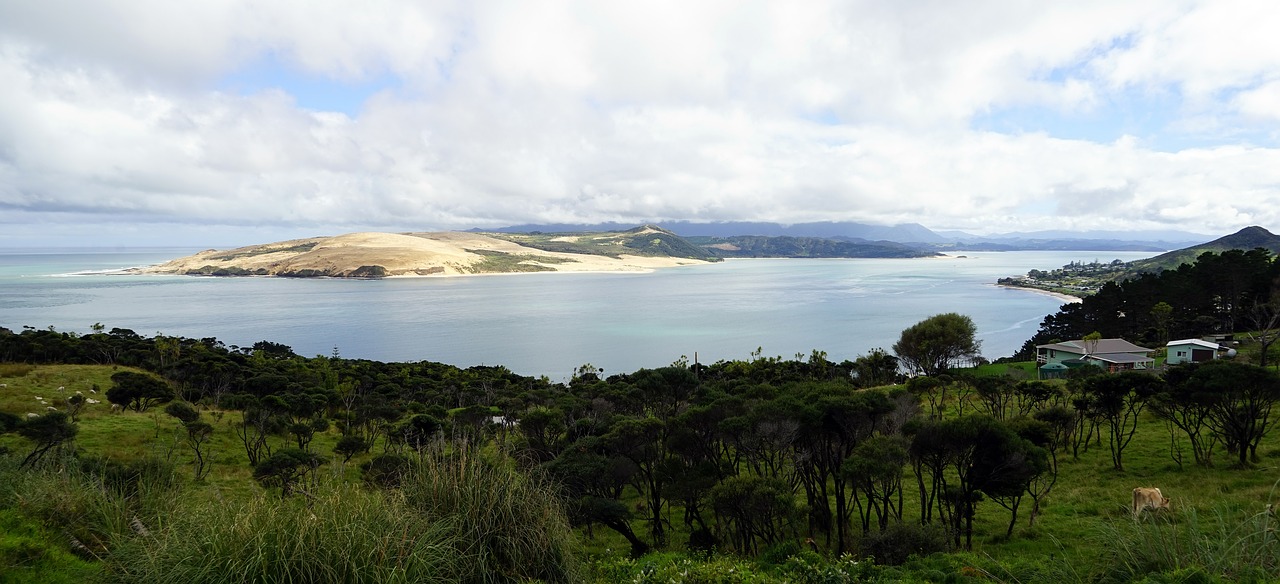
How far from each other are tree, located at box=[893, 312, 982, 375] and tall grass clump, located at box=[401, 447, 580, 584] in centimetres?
3940

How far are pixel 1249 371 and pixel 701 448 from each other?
12.6 m

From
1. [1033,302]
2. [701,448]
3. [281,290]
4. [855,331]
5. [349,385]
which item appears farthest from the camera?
[281,290]

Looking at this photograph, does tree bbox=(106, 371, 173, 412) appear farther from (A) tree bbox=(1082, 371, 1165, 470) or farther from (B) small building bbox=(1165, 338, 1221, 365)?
(B) small building bbox=(1165, 338, 1221, 365)

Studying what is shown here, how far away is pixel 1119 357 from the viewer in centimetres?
3359

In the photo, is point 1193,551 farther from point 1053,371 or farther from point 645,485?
point 1053,371

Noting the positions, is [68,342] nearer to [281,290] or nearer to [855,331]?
[855,331]

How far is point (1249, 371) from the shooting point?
1344 cm

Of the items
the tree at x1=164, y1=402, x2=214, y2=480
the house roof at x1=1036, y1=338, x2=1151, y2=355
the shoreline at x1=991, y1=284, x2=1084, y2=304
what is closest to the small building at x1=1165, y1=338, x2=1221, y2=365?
the house roof at x1=1036, y1=338, x2=1151, y2=355

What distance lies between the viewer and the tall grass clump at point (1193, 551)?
12.9 feet

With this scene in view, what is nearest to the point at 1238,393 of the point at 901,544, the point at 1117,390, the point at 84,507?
Answer: the point at 1117,390

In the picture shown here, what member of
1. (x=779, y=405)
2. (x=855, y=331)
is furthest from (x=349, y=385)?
(x=855, y=331)

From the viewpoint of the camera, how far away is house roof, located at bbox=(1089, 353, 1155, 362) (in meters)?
33.2

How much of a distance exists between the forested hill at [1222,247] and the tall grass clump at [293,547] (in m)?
155

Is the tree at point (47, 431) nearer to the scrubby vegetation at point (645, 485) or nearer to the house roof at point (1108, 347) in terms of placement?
the scrubby vegetation at point (645, 485)
